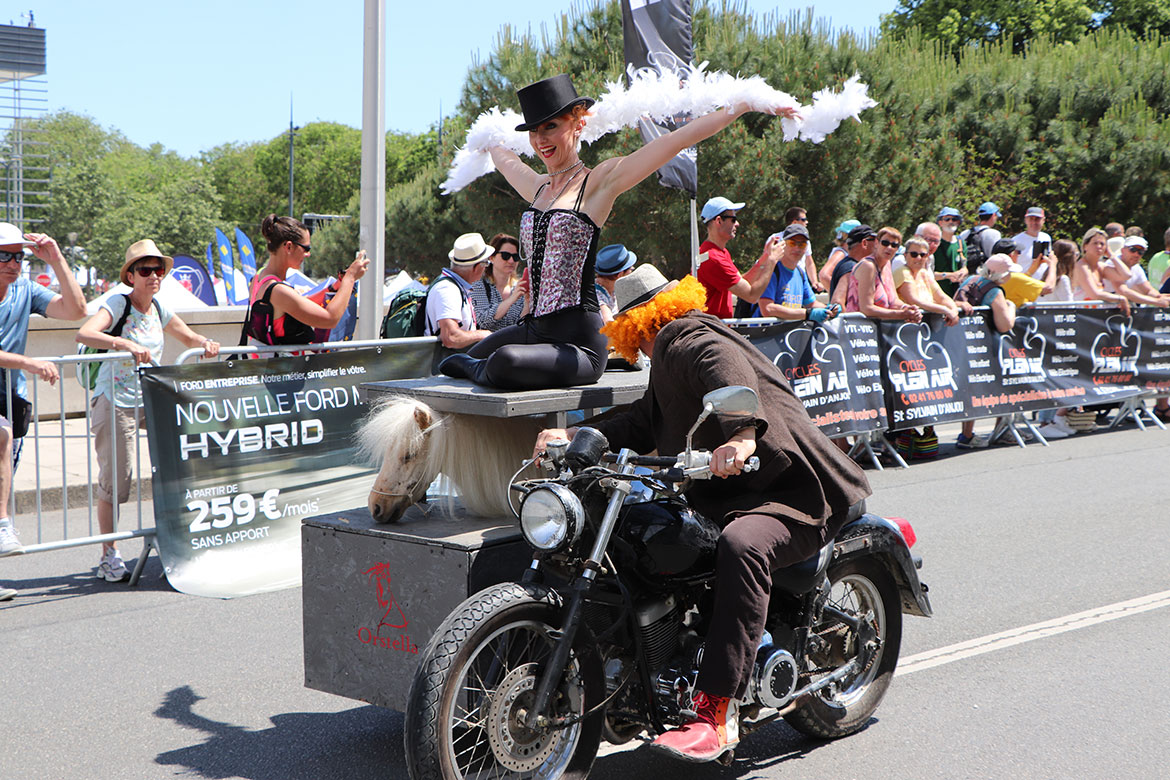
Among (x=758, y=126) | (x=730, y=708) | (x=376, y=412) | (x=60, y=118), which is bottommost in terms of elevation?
(x=730, y=708)

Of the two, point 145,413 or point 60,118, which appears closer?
point 145,413

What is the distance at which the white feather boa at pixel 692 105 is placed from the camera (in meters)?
4.37

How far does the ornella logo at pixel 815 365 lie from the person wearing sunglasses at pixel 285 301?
4022mm

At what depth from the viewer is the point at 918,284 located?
10945mm

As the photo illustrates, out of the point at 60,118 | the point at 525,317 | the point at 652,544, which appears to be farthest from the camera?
the point at 60,118

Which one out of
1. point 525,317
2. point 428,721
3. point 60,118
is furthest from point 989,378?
point 60,118

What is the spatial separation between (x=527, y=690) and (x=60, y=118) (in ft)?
349

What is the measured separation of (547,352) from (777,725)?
5.71ft

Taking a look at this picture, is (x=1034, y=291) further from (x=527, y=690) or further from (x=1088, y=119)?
(x=1088, y=119)

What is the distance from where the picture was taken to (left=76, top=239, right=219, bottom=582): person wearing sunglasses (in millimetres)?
6613

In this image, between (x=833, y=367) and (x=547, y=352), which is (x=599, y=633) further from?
(x=833, y=367)

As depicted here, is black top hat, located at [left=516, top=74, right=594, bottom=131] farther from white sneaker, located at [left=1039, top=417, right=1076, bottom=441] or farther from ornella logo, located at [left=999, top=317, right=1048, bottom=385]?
white sneaker, located at [left=1039, top=417, right=1076, bottom=441]

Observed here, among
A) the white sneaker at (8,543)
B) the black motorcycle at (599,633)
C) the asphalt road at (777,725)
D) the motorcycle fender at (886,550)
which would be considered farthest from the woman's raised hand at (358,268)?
the motorcycle fender at (886,550)

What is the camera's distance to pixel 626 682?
3525 millimetres
